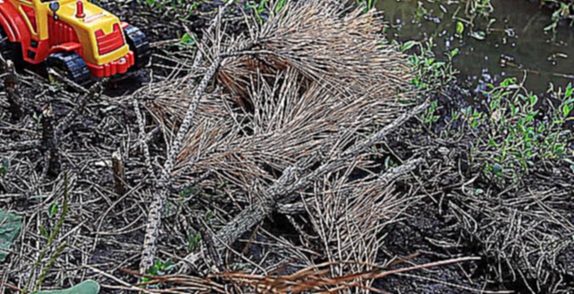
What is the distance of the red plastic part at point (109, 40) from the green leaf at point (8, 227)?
754mm

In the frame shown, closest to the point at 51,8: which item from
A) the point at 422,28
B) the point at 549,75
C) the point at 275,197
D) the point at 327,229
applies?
the point at 275,197

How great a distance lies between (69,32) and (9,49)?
0.62 ft

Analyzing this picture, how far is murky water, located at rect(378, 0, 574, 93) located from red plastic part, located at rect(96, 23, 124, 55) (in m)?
1.28

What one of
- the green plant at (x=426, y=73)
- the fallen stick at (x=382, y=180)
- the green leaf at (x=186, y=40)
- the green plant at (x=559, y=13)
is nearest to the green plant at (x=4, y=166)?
the fallen stick at (x=382, y=180)

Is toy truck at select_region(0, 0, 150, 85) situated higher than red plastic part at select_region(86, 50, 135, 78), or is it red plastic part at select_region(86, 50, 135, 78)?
toy truck at select_region(0, 0, 150, 85)

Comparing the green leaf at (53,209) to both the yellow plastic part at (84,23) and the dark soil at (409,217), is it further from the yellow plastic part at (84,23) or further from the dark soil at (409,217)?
the yellow plastic part at (84,23)

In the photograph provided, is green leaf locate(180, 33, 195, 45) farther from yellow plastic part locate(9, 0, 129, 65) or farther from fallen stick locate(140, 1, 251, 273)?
fallen stick locate(140, 1, 251, 273)

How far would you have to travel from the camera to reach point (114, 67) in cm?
196

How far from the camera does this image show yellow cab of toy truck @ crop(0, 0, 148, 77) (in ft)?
6.27

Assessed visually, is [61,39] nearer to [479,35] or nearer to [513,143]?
[513,143]

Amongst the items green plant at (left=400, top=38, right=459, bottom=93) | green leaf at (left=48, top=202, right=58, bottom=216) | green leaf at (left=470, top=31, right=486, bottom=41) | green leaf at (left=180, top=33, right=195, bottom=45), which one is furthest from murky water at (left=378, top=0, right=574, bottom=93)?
green leaf at (left=48, top=202, right=58, bottom=216)

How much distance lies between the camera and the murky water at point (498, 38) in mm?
2639

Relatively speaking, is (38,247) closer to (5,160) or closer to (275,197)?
(5,160)

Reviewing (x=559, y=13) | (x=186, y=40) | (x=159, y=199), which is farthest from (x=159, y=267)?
(x=559, y=13)
